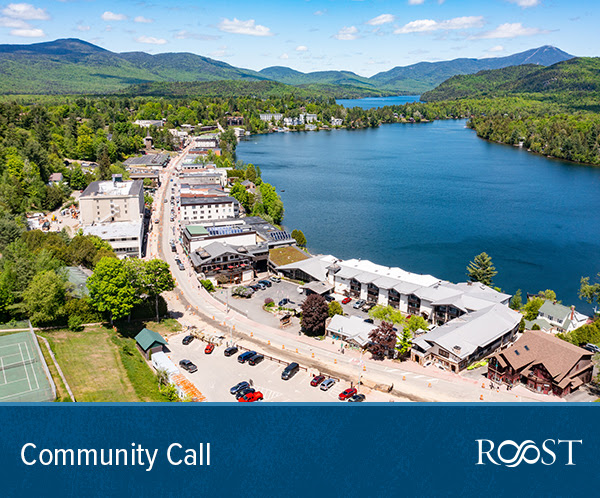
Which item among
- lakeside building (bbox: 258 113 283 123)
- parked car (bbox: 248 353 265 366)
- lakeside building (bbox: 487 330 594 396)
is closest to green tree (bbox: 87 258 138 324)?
parked car (bbox: 248 353 265 366)

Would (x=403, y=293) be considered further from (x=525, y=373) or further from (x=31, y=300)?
(x=31, y=300)

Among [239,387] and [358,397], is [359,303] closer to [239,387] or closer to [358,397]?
[358,397]

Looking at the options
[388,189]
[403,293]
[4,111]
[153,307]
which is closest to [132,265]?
[153,307]

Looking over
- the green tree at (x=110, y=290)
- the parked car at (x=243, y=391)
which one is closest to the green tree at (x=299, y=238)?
the green tree at (x=110, y=290)

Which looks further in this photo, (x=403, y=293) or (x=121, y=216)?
(x=121, y=216)

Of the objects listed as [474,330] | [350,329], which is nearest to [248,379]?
[350,329]

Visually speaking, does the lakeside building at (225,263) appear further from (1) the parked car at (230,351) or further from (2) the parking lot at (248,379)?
(1) the parked car at (230,351)

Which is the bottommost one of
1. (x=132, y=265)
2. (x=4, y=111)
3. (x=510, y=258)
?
(x=510, y=258)
